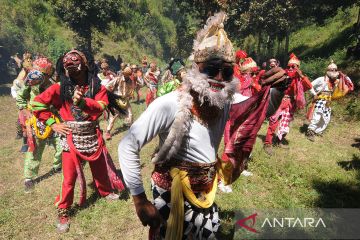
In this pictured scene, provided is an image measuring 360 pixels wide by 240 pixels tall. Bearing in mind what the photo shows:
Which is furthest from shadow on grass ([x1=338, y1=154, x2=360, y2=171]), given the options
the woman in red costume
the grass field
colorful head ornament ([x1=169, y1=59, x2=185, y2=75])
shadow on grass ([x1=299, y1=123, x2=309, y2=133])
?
the woman in red costume

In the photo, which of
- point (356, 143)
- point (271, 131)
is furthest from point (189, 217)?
point (356, 143)

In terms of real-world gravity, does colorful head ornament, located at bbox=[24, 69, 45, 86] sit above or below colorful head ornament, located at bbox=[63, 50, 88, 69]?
below

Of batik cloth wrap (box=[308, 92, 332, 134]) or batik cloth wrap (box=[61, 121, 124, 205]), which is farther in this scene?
batik cloth wrap (box=[308, 92, 332, 134])

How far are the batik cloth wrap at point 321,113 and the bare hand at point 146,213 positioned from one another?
7.92m

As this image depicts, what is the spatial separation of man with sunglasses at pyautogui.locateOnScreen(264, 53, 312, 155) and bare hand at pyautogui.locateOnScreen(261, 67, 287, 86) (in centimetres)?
543

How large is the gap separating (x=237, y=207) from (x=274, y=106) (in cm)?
302

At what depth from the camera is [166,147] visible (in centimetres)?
241

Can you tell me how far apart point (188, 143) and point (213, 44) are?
84 cm

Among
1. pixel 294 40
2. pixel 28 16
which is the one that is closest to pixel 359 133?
pixel 294 40

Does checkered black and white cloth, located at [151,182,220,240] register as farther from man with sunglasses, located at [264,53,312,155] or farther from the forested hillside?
the forested hillside

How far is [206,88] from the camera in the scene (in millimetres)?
2348


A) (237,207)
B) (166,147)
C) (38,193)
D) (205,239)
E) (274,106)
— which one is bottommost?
(38,193)

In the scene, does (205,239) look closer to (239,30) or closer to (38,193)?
(38,193)

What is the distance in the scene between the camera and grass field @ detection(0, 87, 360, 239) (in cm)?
477
